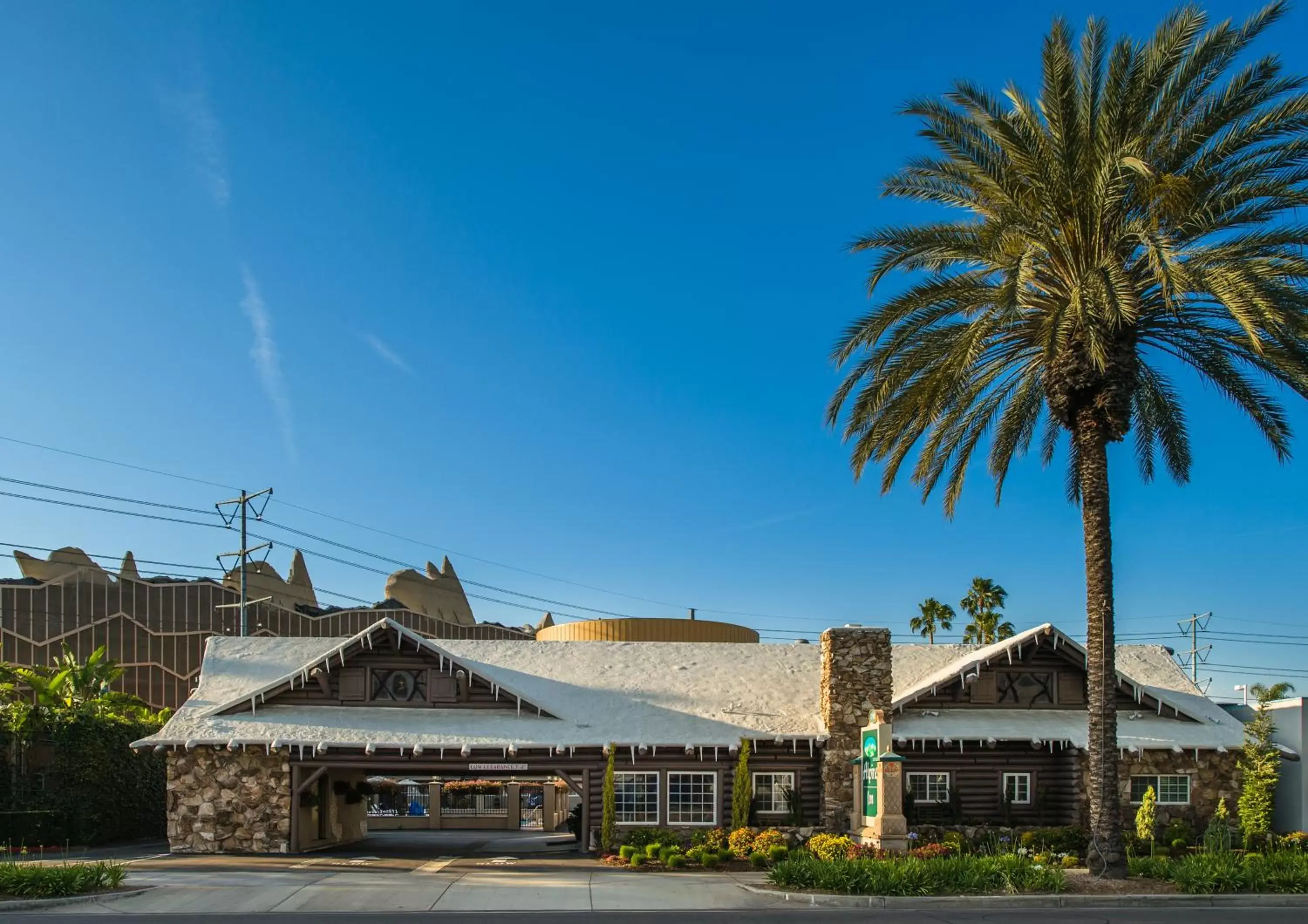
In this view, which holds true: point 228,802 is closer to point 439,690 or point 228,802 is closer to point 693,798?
point 439,690

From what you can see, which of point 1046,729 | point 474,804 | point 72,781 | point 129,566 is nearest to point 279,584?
point 129,566

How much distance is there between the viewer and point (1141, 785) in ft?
107

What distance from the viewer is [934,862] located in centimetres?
2370

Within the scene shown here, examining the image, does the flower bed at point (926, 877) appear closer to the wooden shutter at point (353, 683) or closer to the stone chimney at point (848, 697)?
the stone chimney at point (848, 697)

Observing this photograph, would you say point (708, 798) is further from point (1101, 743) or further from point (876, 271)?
point (876, 271)

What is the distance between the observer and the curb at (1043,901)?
881 inches

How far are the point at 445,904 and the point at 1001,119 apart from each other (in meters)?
18.2

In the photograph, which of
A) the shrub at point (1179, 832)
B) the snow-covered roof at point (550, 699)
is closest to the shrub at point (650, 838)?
the snow-covered roof at point (550, 699)

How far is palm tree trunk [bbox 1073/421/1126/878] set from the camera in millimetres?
24469

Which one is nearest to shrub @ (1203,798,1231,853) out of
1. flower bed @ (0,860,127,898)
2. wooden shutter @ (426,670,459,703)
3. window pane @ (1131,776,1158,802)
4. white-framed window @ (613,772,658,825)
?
window pane @ (1131,776,1158,802)

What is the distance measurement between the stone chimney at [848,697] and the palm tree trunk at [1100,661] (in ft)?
23.2

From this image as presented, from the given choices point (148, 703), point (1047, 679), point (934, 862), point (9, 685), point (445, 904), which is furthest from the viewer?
point (148, 703)

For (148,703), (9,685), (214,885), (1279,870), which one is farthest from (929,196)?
(148,703)

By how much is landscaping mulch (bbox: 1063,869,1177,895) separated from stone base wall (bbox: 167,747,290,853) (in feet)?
61.5
